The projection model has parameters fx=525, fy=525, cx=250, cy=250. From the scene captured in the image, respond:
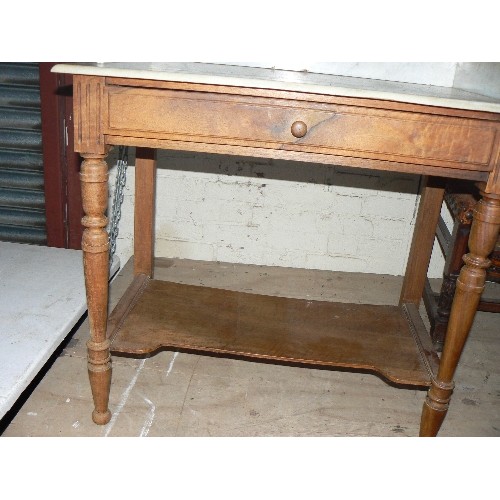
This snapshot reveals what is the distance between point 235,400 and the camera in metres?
1.72

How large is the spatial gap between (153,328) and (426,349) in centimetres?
89

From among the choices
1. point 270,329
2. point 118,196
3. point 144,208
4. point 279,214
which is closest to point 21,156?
point 118,196

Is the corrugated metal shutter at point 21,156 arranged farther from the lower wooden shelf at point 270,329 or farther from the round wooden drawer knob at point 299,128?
the round wooden drawer knob at point 299,128

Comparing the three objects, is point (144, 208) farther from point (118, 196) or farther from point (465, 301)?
point (465, 301)

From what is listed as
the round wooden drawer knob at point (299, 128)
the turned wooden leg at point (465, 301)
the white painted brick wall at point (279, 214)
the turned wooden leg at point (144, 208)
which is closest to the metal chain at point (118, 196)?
the white painted brick wall at point (279, 214)

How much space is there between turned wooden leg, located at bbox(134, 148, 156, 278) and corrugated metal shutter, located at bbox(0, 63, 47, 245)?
709 mm

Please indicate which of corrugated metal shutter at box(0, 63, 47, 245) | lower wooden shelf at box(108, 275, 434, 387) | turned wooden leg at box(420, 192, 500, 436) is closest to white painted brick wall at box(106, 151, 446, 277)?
corrugated metal shutter at box(0, 63, 47, 245)

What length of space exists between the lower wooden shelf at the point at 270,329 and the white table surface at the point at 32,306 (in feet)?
0.81

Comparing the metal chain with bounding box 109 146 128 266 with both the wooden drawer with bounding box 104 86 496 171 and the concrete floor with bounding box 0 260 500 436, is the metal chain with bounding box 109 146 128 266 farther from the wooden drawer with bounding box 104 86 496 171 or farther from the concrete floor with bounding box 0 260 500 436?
the wooden drawer with bounding box 104 86 496 171

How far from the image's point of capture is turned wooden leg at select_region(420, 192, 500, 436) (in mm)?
1304

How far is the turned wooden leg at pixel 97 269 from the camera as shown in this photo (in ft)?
4.33
